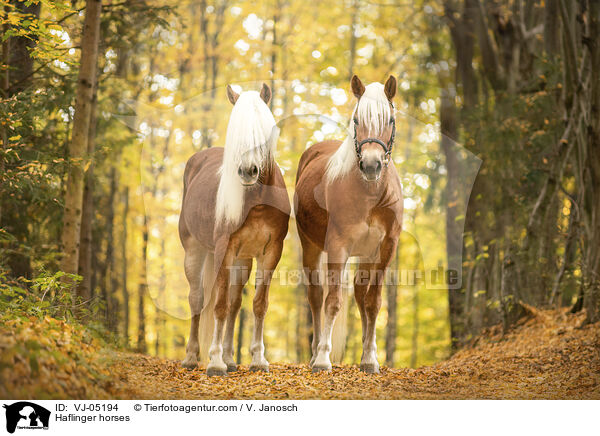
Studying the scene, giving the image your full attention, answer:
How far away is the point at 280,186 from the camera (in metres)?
6.31

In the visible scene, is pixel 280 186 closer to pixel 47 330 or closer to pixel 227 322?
pixel 227 322

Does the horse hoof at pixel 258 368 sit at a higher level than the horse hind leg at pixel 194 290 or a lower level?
lower

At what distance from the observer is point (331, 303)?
6168 millimetres

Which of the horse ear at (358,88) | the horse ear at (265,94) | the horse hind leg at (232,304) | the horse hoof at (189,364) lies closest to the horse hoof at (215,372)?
the horse hind leg at (232,304)

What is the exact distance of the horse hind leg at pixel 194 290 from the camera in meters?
6.57

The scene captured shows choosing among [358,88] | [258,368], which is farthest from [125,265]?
[358,88]

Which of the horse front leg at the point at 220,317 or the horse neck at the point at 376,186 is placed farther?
the horse neck at the point at 376,186

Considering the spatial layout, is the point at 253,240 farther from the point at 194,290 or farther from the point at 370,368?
the point at 370,368

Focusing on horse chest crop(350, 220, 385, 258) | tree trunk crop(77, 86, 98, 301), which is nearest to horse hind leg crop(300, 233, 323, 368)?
horse chest crop(350, 220, 385, 258)

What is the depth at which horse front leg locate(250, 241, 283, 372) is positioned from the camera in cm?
620
